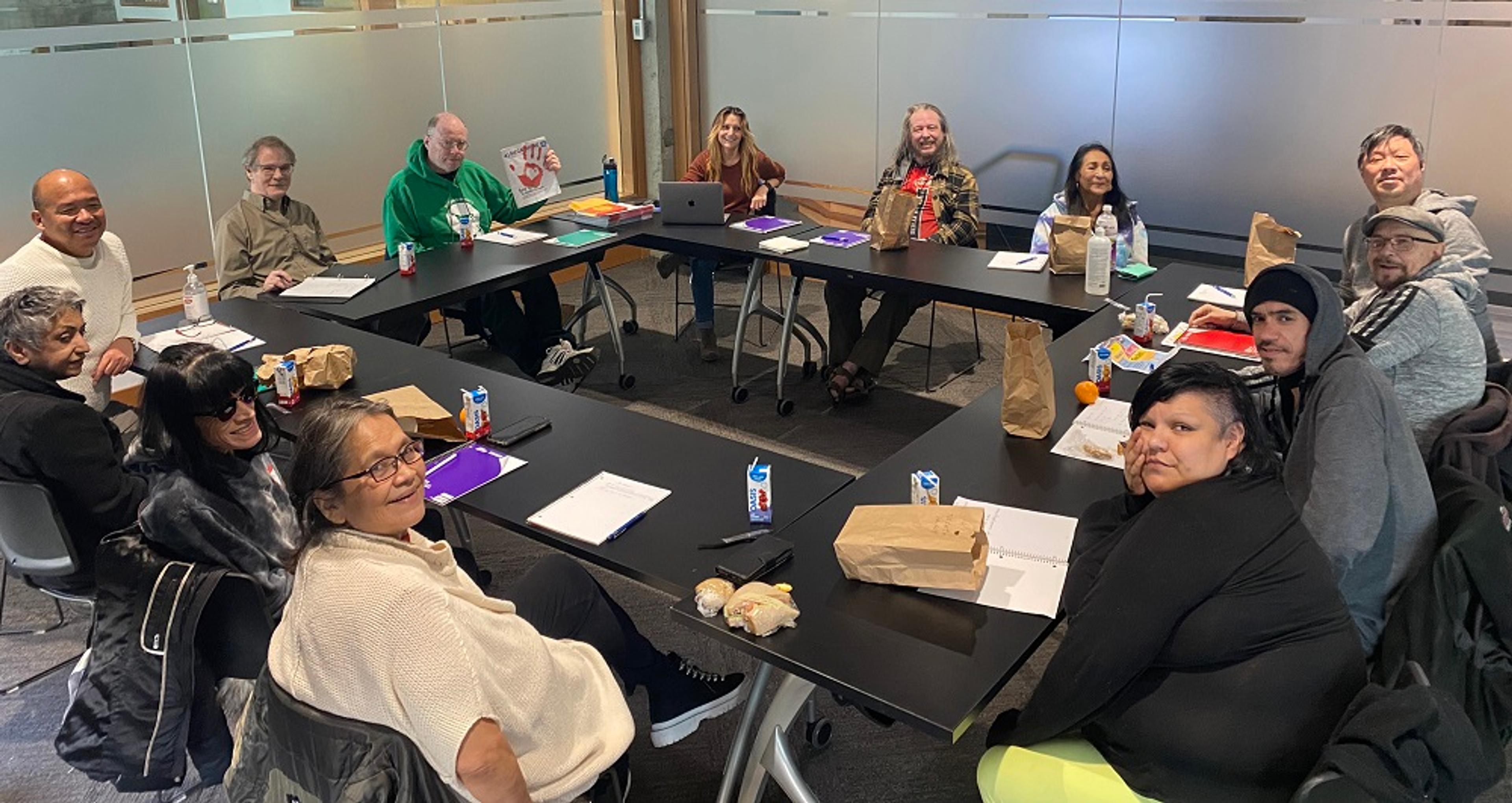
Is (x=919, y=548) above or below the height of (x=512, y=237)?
below

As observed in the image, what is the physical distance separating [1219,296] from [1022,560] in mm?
2084

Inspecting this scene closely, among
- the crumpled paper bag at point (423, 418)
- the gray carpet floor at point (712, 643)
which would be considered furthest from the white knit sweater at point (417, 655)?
the crumpled paper bag at point (423, 418)

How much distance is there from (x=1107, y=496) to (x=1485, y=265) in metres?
1.78

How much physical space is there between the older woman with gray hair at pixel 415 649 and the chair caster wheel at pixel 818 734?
84cm

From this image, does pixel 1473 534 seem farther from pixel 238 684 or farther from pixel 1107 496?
pixel 238 684

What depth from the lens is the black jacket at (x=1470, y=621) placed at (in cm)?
213

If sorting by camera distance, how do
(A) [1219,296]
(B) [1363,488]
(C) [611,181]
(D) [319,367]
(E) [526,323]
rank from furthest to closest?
(C) [611,181]
(E) [526,323]
(A) [1219,296]
(D) [319,367]
(B) [1363,488]

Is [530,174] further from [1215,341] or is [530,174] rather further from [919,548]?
[919,548]

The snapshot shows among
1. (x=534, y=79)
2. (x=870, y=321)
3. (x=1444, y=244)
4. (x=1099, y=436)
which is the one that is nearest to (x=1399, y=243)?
(x=1444, y=244)

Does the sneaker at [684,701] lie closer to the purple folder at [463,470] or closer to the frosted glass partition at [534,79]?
the purple folder at [463,470]

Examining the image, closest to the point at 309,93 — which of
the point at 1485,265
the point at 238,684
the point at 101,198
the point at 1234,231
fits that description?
the point at 101,198

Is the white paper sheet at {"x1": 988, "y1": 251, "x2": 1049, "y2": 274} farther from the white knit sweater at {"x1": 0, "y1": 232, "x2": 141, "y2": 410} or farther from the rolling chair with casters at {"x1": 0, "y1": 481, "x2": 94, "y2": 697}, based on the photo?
the rolling chair with casters at {"x1": 0, "y1": 481, "x2": 94, "y2": 697}

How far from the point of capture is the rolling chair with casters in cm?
265

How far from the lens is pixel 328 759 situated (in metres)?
1.72
